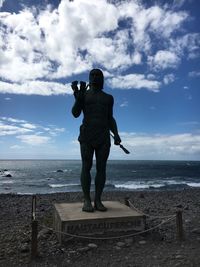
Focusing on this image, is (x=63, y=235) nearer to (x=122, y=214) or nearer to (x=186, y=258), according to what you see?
→ (x=122, y=214)

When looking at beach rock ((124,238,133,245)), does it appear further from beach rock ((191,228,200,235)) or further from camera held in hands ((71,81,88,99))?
camera held in hands ((71,81,88,99))

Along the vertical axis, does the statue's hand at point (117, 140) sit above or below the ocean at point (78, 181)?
above

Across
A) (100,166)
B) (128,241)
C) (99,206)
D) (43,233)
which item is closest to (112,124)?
(100,166)

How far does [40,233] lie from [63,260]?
1.82m

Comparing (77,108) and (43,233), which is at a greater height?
(77,108)

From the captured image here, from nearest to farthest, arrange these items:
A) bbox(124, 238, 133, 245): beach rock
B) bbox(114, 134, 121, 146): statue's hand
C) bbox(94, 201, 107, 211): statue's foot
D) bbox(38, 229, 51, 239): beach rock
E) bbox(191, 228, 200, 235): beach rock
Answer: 1. bbox(124, 238, 133, 245): beach rock
2. bbox(38, 229, 51, 239): beach rock
3. bbox(94, 201, 107, 211): statue's foot
4. bbox(191, 228, 200, 235): beach rock
5. bbox(114, 134, 121, 146): statue's hand

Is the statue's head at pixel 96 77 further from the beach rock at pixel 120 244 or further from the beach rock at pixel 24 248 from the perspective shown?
the beach rock at pixel 24 248

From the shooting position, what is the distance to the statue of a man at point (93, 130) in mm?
8477

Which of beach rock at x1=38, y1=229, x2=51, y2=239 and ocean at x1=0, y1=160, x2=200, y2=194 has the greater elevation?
beach rock at x1=38, y1=229, x2=51, y2=239

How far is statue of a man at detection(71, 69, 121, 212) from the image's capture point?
27.8ft

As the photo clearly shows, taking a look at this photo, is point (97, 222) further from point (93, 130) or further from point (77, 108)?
point (77, 108)

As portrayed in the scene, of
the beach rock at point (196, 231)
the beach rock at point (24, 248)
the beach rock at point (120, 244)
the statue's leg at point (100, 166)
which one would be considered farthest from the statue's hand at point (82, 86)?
the beach rock at point (196, 231)

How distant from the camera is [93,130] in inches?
334

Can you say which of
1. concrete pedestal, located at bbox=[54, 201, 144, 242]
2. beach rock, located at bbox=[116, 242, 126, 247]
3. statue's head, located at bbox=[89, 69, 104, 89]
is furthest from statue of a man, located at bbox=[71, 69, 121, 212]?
beach rock, located at bbox=[116, 242, 126, 247]
